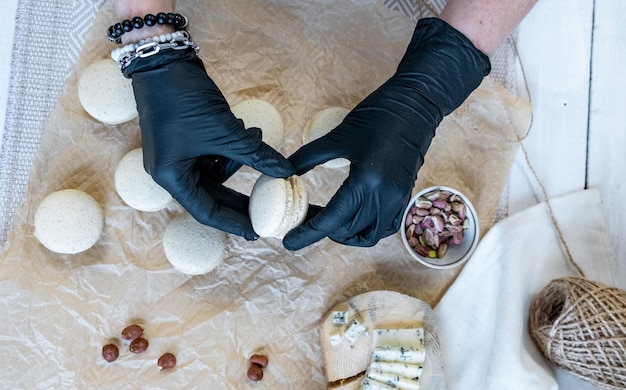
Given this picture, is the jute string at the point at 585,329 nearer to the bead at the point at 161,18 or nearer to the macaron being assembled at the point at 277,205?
the macaron being assembled at the point at 277,205

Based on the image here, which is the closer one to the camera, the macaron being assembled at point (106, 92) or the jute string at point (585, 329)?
the jute string at point (585, 329)

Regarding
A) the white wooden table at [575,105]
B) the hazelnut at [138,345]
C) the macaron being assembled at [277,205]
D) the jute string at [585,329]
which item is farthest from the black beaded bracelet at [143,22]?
the jute string at [585,329]

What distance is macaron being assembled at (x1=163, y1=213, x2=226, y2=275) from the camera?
1806mm

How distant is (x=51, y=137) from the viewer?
188 centimetres

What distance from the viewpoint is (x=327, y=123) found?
186 centimetres

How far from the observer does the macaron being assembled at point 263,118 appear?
1824 millimetres

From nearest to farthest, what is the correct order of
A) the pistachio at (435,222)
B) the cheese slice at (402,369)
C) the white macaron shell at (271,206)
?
the white macaron shell at (271,206), the cheese slice at (402,369), the pistachio at (435,222)

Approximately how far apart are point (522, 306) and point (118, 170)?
129 centimetres

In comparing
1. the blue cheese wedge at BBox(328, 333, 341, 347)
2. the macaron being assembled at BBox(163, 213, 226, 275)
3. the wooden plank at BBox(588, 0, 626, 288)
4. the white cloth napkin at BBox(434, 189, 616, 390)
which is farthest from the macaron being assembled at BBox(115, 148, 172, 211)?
the wooden plank at BBox(588, 0, 626, 288)

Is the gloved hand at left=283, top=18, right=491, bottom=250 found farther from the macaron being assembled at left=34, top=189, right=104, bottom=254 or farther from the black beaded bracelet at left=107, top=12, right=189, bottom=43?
the macaron being assembled at left=34, top=189, right=104, bottom=254

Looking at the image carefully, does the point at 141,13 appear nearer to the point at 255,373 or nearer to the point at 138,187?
the point at 138,187

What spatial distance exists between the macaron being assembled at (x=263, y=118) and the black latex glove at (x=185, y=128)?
186 mm

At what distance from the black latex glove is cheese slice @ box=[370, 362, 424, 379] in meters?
0.66

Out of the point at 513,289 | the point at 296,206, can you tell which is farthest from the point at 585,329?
the point at 296,206
